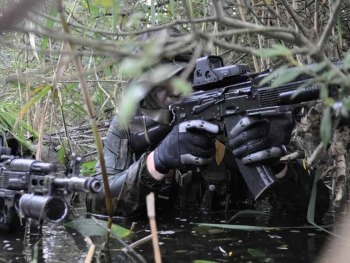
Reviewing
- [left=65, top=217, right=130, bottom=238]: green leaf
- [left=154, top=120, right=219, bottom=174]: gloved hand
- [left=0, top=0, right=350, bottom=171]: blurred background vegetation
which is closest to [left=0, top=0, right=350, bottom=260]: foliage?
[left=0, top=0, right=350, bottom=171]: blurred background vegetation

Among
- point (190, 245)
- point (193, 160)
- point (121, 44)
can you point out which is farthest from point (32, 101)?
point (121, 44)

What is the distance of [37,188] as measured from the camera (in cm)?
163

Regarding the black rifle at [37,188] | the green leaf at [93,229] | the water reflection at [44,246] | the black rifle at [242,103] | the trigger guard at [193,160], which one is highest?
the black rifle at [242,103]

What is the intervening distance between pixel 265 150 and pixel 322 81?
35.0 inches

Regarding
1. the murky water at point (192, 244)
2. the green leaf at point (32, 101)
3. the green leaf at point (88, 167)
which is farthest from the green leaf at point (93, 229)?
the green leaf at point (88, 167)

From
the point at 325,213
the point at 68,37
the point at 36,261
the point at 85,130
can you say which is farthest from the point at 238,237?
the point at 85,130

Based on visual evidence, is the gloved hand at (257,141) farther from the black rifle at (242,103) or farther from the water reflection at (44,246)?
the water reflection at (44,246)

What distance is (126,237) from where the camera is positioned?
1805mm

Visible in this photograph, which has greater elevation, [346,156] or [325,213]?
[346,156]

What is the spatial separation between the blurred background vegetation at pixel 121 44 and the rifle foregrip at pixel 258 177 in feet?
1.24

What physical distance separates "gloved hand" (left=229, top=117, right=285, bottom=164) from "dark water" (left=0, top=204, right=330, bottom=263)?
271 mm

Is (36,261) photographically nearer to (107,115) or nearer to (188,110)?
(188,110)

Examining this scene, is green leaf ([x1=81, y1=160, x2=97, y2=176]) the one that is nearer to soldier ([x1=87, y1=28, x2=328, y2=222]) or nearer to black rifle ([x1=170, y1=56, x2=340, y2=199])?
soldier ([x1=87, y1=28, x2=328, y2=222])

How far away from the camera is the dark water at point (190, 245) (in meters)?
1.54
